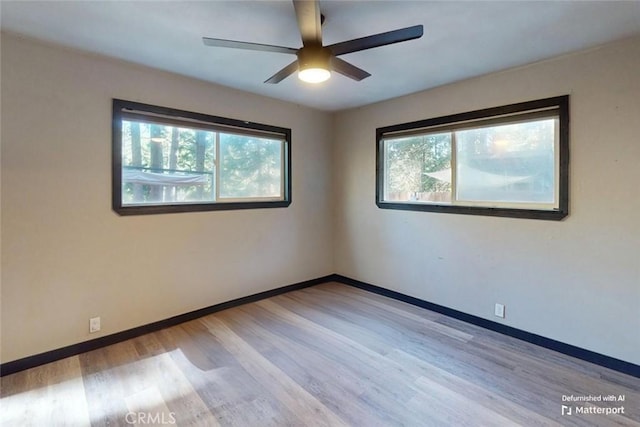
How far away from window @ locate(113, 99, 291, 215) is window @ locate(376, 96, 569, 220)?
140 cm

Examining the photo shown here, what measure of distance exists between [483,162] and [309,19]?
7.46 ft

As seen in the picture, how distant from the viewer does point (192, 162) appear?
3.27 meters

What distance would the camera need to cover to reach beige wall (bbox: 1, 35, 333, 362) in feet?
7.61

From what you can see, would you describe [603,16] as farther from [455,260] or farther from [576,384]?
[576,384]

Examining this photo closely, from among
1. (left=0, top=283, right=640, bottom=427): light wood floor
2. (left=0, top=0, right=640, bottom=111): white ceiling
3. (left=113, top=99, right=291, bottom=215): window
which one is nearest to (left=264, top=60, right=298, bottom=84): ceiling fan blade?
(left=0, top=0, right=640, bottom=111): white ceiling

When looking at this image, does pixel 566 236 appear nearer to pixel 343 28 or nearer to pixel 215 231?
pixel 343 28

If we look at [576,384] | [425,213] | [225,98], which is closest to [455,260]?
[425,213]

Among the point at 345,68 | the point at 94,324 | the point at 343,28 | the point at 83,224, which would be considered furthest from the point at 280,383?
the point at 343,28

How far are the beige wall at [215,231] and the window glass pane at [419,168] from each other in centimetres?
26

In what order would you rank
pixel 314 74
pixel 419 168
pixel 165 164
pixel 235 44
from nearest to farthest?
pixel 235 44, pixel 314 74, pixel 165 164, pixel 419 168

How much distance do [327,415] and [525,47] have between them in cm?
299

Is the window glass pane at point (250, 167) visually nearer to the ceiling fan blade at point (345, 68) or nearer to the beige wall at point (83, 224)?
the beige wall at point (83, 224)

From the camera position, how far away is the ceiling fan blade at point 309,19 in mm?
1600

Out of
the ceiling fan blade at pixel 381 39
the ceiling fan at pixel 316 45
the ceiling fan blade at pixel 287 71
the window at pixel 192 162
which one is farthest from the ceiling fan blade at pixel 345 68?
the window at pixel 192 162
